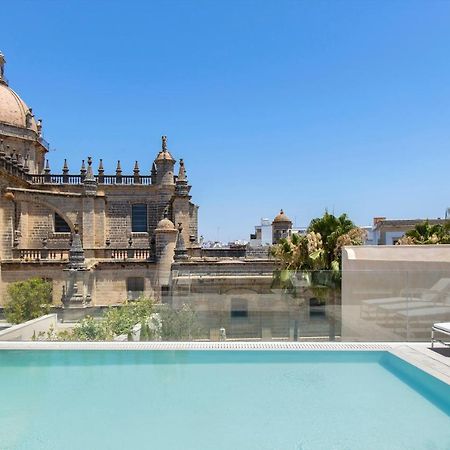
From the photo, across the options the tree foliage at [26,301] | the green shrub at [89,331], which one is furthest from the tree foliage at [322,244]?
the tree foliage at [26,301]

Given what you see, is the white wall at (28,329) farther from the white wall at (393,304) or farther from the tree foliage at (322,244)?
the white wall at (393,304)

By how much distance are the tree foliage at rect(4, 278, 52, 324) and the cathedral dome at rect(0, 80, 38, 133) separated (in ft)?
53.6

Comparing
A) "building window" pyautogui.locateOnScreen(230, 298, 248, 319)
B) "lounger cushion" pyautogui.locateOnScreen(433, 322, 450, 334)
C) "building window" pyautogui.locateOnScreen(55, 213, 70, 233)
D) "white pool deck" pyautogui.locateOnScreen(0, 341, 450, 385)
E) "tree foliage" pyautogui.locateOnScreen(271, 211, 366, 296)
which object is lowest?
"white pool deck" pyautogui.locateOnScreen(0, 341, 450, 385)

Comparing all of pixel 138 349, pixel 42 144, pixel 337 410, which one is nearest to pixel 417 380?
pixel 337 410

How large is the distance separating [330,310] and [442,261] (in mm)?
4114

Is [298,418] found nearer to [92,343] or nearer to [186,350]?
[186,350]

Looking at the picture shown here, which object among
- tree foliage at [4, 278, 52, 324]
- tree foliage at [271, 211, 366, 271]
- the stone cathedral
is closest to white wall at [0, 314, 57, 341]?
tree foliage at [4, 278, 52, 324]

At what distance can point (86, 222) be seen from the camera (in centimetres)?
2759

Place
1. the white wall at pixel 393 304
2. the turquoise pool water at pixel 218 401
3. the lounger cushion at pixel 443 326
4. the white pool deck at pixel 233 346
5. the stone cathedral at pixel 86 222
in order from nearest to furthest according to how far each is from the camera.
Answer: the turquoise pool water at pixel 218 401, the lounger cushion at pixel 443 326, the white pool deck at pixel 233 346, the white wall at pixel 393 304, the stone cathedral at pixel 86 222

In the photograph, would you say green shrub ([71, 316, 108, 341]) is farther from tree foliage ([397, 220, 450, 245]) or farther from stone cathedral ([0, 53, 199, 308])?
tree foliage ([397, 220, 450, 245])

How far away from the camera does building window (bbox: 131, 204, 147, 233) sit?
30641 millimetres

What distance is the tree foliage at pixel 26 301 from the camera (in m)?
15.1

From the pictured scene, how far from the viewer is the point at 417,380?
743 cm

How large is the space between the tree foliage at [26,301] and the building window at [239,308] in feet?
20.6
